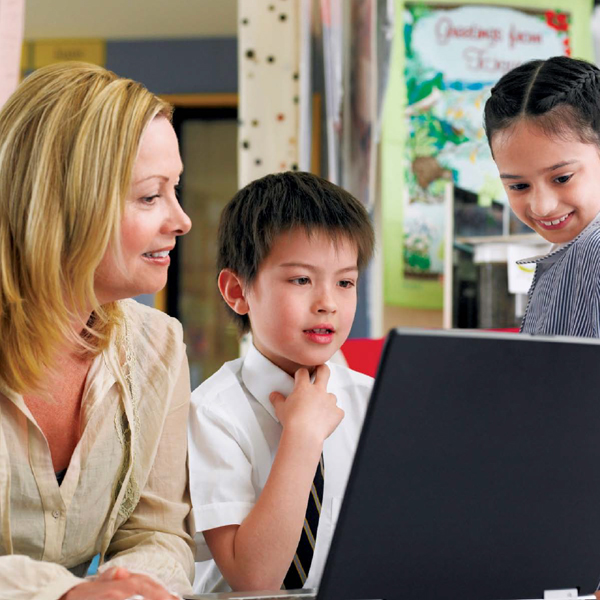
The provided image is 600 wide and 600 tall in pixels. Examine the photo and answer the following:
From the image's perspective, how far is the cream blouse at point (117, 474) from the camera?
82 cm

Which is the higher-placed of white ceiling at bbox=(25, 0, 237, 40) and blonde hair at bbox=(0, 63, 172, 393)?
white ceiling at bbox=(25, 0, 237, 40)

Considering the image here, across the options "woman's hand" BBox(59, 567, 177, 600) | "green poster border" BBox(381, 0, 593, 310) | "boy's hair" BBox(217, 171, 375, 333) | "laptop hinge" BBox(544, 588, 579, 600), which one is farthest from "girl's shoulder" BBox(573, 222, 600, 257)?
"green poster border" BBox(381, 0, 593, 310)

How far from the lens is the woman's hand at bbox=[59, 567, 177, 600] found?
647 mm

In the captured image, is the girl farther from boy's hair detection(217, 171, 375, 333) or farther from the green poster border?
the green poster border

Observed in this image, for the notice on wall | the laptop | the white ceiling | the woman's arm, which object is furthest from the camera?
the white ceiling

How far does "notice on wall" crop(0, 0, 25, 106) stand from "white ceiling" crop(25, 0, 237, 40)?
12.4 ft

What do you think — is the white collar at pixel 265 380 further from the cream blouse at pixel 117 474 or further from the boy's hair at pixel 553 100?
the boy's hair at pixel 553 100

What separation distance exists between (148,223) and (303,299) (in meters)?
0.26

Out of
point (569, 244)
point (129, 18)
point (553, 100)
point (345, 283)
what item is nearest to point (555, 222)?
point (569, 244)

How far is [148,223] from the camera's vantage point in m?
0.83

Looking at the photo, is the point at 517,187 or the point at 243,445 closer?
the point at 243,445

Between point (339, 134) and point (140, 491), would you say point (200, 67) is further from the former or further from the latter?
point (140, 491)

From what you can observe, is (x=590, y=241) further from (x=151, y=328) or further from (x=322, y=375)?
(x=151, y=328)

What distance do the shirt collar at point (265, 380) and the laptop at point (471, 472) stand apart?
37 centimetres
